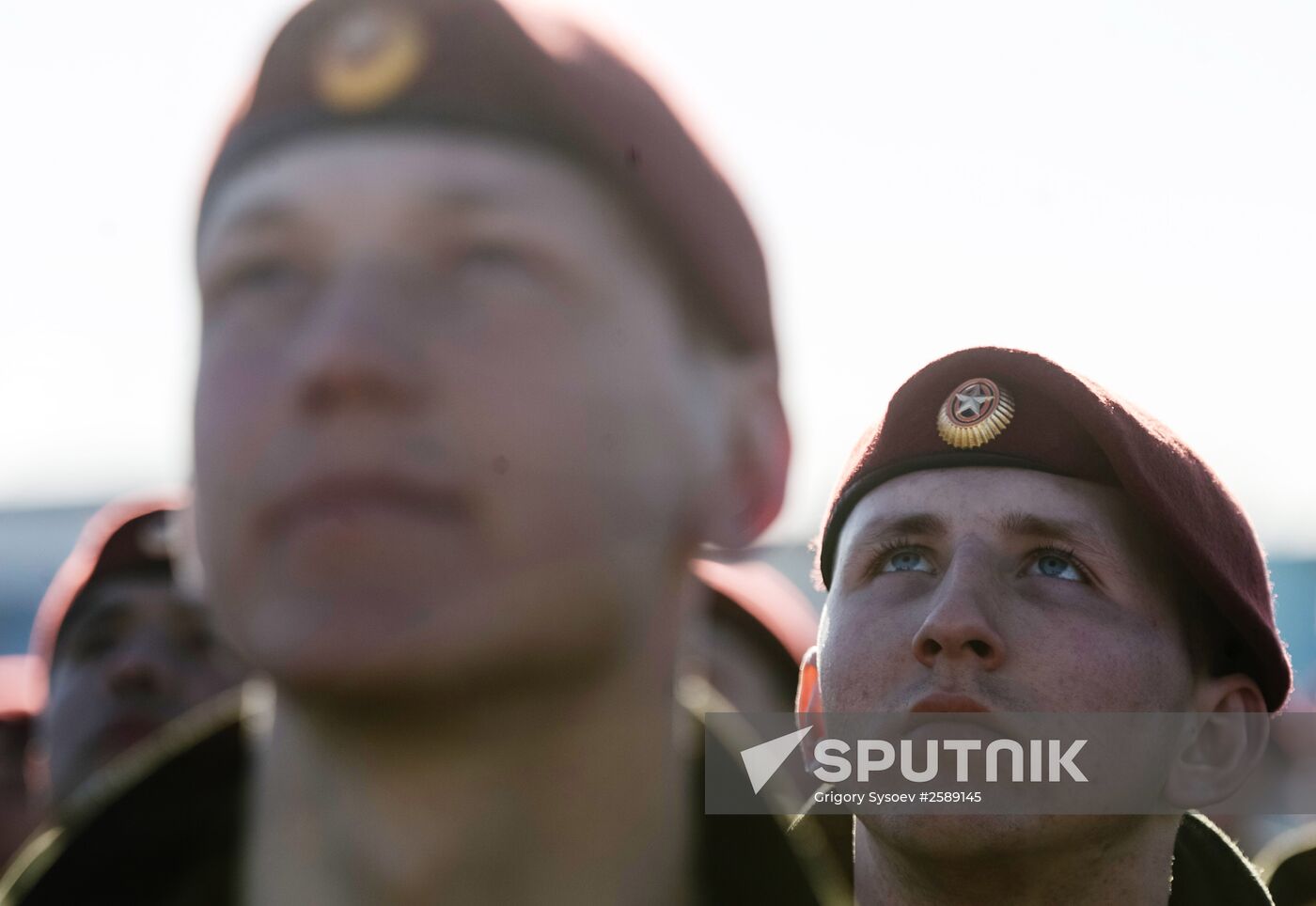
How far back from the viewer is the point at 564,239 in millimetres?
1382

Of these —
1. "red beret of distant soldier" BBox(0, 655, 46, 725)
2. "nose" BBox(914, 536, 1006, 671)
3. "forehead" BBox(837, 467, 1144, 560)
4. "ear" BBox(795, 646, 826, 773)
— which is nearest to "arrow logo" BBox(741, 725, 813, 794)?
"ear" BBox(795, 646, 826, 773)

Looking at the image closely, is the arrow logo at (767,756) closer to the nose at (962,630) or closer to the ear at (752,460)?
the nose at (962,630)

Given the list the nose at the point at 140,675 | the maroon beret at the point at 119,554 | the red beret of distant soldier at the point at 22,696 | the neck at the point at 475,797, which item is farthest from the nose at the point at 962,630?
the red beret of distant soldier at the point at 22,696

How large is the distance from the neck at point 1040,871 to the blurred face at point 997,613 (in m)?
0.03

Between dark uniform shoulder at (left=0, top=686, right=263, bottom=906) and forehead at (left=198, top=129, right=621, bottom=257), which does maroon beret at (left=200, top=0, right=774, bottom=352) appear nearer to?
forehead at (left=198, top=129, right=621, bottom=257)

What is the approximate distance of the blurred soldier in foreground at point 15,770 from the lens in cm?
456

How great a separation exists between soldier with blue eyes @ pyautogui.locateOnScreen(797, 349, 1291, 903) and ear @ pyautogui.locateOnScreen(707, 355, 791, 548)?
2.39 ft

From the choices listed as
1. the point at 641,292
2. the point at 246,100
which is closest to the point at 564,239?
the point at 641,292

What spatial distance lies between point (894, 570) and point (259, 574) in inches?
56.1

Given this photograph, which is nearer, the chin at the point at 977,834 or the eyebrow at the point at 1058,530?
the chin at the point at 977,834

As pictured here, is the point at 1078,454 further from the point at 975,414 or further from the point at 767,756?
the point at 767,756

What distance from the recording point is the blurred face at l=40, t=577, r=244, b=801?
367cm

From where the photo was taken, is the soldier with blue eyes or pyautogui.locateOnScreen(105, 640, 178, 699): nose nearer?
the soldier with blue eyes

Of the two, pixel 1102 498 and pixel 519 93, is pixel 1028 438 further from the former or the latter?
pixel 519 93
